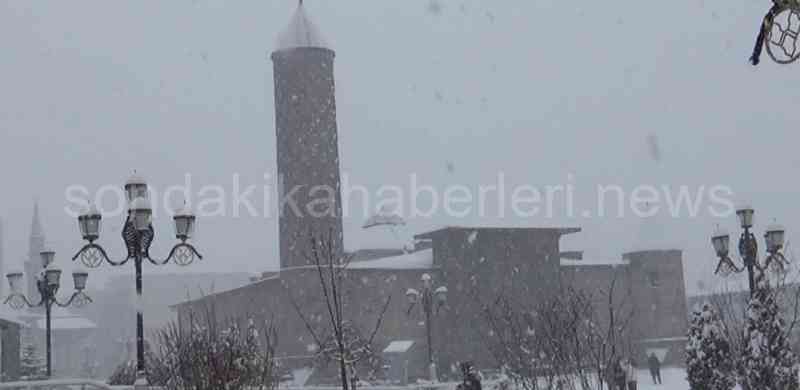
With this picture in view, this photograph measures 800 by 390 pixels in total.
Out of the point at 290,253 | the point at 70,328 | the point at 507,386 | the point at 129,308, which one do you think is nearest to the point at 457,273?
the point at 290,253

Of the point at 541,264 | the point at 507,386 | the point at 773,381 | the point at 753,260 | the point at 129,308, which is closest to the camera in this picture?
the point at 773,381

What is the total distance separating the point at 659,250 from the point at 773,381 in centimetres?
3129

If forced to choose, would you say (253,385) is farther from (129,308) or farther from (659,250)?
(129,308)

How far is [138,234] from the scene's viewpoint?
11.4 metres

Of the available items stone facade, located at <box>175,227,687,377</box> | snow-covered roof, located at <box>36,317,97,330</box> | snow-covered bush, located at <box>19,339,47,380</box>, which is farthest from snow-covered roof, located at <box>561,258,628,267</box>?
snow-covered roof, located at <box>36,317,97,330</box>

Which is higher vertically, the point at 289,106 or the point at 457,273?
the point at 289,106

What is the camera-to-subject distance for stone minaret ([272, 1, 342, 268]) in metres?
38.2

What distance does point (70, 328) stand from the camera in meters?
71.4

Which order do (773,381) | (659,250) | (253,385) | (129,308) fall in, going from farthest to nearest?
(129,308)
(659,250)
(773,381)
(253,385)

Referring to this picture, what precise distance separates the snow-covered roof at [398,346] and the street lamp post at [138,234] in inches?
960

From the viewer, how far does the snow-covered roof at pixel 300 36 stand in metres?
39.7

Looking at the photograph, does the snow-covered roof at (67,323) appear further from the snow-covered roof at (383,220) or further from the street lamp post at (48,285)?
the street lamp post at (48,285)

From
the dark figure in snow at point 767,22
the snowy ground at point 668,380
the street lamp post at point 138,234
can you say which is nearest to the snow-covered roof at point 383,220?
the snowy ground at point 668,380

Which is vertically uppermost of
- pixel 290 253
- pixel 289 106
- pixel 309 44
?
pixel 309 44
